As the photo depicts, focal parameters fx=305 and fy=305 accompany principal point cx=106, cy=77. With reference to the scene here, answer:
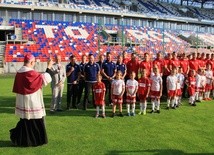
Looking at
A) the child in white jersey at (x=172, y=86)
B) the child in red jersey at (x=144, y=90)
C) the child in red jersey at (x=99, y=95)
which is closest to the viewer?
the child in red jersey at (x=99, y=95)

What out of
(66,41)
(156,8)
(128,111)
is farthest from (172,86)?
(156,8)

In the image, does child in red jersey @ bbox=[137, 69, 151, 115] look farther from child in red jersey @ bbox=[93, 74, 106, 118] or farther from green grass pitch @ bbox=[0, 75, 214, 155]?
child in red jersey @ bbox=[93, 74, 106, 118]

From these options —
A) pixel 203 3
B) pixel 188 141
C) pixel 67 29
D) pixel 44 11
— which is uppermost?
pixel 203 3

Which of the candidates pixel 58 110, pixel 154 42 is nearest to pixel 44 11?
pixel 154 42

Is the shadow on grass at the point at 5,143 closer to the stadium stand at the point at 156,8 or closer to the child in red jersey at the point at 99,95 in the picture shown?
the child in red jersey at the point at 99,95

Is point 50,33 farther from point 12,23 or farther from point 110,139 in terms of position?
point 110,139

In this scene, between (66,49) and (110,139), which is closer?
(110,139)

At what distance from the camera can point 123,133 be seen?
26.7 ft

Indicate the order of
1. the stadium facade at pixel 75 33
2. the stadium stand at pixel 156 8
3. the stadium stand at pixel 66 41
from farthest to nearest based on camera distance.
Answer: the stadium stand at pixel 156 8 → the stadium facade at pixel 75 33 → the stadium stand at pixel 66 41

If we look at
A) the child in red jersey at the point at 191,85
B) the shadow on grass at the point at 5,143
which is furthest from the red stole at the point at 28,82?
the child in red jersey at the point at 191,85

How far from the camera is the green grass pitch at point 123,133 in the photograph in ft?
22.2

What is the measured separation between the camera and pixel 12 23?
36.6 meters

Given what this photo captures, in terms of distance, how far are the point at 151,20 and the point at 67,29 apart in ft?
64.8

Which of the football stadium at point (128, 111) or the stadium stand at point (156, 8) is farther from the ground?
the stadium stand at point (156, 8)
